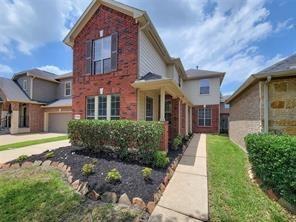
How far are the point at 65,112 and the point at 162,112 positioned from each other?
1557 centimetres

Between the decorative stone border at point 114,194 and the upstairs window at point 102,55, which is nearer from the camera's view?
the decorative stone border at point 114,194

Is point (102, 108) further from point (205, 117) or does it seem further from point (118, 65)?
point (205, 117)

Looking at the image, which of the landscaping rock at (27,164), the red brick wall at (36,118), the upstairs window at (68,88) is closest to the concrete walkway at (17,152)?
the landscaping rock at (27,164)

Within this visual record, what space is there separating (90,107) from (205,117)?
13.7 meters

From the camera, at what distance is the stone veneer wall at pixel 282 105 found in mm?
6008

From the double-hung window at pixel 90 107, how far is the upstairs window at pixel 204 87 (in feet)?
43.9

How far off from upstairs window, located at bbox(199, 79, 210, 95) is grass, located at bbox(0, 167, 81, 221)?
1711 cm

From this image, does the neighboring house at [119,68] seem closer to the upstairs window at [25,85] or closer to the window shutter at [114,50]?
the window shutter at [114,50]

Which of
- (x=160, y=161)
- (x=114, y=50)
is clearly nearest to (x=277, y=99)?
(x=160, y=161)

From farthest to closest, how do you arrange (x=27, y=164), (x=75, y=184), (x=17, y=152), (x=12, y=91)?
(x=12, y=91)
(x=17, y=152)
(x=27, y=164)
(x=75, y=184)

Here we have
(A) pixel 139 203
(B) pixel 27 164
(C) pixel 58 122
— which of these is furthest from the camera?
(C) pixel 58 122

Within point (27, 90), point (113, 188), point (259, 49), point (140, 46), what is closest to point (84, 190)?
point (113, 188)

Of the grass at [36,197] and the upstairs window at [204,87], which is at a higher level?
the upstairs window at [204,87]

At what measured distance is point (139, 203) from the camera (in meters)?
3.64
